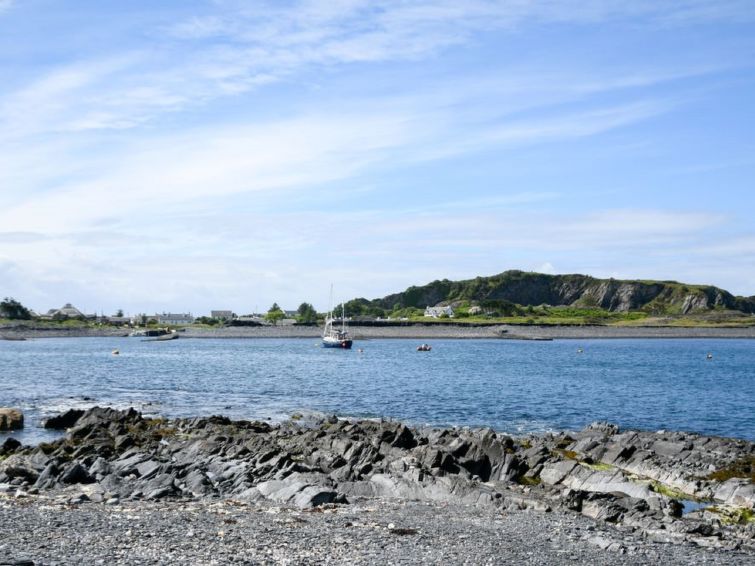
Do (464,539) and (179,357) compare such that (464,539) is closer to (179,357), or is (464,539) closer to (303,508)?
(303,508)

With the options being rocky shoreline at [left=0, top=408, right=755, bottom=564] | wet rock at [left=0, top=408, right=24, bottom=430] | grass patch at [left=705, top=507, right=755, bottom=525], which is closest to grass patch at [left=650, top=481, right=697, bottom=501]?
rocky shoreline at [left=0, top=408, right=755, bottom=564]

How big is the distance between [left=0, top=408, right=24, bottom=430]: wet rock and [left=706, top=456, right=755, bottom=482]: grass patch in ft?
119

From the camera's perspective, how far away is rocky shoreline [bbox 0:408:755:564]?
18406mm

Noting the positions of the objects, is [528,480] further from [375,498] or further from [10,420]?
[10,420]

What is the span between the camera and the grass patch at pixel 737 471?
95.6ft

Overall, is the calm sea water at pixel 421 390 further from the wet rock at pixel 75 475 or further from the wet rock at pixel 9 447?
the wet rock at pixel 75 475

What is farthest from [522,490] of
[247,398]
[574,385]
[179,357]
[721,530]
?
[179,357]

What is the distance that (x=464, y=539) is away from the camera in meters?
19.7

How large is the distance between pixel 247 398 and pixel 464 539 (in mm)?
45182

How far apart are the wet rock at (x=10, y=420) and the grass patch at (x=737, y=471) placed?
36.2 meters

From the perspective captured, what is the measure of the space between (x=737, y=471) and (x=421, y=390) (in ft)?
132

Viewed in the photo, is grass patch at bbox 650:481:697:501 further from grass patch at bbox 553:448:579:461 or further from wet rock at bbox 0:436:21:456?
wet rock at bbox 0:436:21:456

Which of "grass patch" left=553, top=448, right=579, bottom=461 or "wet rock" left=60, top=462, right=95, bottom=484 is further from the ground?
"wet rock" left=60, top=462, right=95, bottom=484

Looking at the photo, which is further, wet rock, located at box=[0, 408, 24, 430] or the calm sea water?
the calm sea water
